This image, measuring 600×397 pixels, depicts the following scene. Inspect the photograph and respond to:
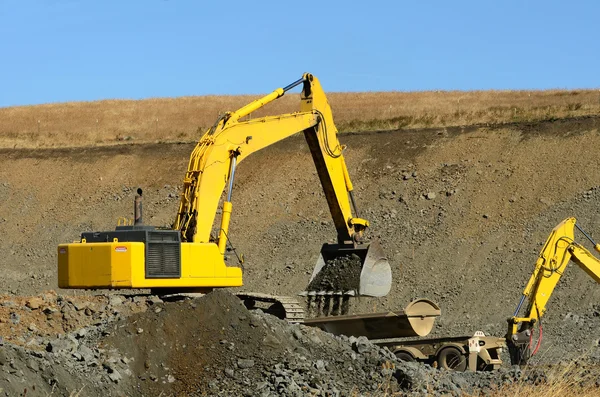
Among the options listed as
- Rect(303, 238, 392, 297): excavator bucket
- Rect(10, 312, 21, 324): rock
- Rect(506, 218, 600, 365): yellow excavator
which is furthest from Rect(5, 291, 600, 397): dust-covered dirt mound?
Rect(303, 238, 392, 297): excavator bucket

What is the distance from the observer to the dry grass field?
37719mm

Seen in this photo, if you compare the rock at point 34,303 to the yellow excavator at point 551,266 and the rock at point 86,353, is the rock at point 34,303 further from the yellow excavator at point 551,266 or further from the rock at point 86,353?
the yellow excavator at point 551,266

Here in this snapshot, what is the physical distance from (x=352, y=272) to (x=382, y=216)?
38.7ft

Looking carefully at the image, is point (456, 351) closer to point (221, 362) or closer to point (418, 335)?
point (418, 335)

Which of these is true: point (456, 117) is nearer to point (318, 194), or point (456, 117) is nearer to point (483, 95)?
point (318, 194)

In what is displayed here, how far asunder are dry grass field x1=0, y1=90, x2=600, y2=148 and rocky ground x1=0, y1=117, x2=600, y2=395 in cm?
140

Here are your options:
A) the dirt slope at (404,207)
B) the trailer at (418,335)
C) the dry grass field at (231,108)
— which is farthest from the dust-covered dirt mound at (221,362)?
the dry grass field at (231,108)

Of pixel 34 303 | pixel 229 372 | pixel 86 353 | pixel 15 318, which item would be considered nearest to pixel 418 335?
pixel 229 372

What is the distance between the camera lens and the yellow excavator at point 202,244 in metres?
16.0

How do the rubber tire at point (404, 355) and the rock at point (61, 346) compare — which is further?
the rubber tire at point (404, 355)

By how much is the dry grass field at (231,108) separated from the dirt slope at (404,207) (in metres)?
1.50

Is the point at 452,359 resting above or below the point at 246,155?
below

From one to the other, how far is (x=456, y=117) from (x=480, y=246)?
31.1 ft

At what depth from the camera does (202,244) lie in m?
16.8
